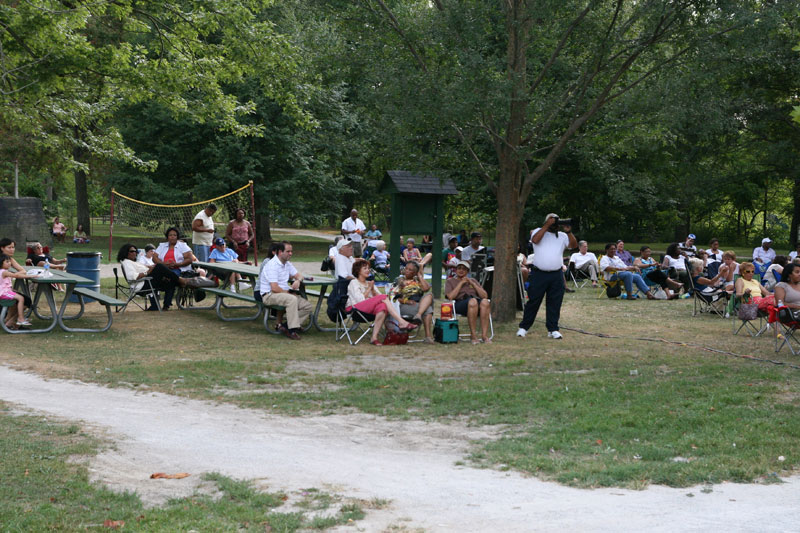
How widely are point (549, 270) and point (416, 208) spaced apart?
6500 mm

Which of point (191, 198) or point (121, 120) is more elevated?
point (121, 120)

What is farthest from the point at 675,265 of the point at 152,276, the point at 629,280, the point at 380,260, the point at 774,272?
the point at 152,276

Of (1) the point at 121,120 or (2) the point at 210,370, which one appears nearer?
(2) the point at 210,370

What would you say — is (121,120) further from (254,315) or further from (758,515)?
(758,515)

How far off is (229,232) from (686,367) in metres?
11.3

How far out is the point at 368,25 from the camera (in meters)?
13.2

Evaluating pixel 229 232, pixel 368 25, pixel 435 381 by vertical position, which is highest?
pixel 368 25

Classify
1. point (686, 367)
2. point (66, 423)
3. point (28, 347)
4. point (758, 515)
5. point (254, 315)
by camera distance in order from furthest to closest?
point (254, 315), point (28, 347), point (686, 367), point (66, 423), point (758, 515)

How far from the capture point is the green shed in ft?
57.9

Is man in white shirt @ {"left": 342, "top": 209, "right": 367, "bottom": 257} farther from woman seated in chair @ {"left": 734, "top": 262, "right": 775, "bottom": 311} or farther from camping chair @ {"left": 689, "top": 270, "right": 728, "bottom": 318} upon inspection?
woman seated in chair @ {"left": 734, "top": 262, "right": 775, "bottom": 311}

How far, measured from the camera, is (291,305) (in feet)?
38.7

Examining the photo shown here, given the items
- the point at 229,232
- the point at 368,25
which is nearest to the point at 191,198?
the point at 229,232

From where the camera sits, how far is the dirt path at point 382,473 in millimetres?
4359

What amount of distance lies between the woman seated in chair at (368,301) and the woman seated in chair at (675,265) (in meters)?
9.21
